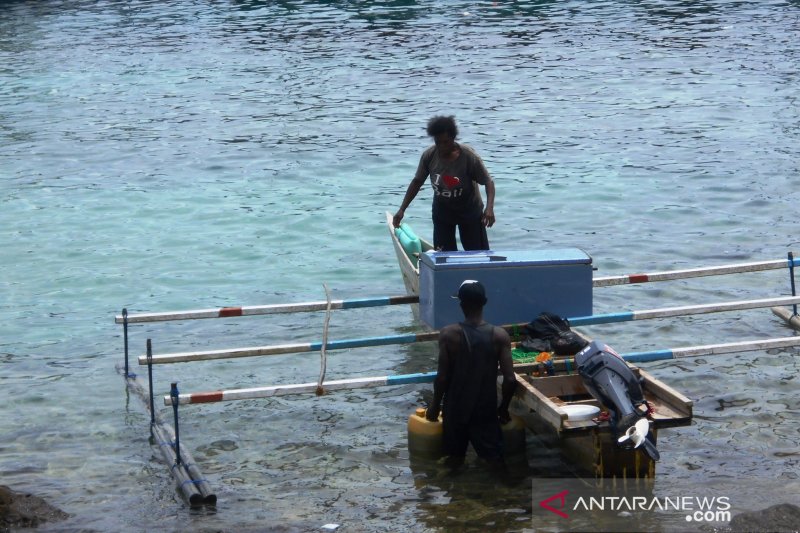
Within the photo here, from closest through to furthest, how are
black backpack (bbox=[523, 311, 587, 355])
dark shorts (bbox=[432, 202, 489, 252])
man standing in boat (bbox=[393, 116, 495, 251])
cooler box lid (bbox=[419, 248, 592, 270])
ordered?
1. black backpack (bbox=[523, 311, 587, 355])
2. cooler box lid (bbox=[419, 248, 592, 270])
3. man standing in boat (bbox=[393, 116, 495, 251])
4. dark shorts (bbox=[432, 202, 489, 252])

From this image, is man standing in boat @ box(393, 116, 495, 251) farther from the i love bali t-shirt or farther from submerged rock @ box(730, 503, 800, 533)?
submerged rock @ box(730, 503, 800, 533)

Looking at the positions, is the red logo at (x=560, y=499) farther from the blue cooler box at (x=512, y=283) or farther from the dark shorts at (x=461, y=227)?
the dark shorts at (x=461, y=227)

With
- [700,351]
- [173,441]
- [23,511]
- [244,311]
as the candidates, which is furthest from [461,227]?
[23,511]

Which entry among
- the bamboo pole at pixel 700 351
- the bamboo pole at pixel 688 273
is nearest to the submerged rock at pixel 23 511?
the bamboo pole at pixel 700 351

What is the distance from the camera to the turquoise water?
969 cm

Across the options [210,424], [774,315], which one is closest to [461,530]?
[210,424]

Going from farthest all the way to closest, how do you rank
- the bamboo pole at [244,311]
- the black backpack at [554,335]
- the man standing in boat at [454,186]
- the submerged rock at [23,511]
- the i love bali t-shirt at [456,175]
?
the i love bali t-shirt at [456,175]
the man standing in boat at [454,186]
the bamboo pole at [244,311]
the black backpack at [554,335]
the submerged rock at [23,511]

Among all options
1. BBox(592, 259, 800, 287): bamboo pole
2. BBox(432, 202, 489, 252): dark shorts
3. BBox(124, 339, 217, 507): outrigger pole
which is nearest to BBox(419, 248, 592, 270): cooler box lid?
BBox(592, 259, 800, 287): bamboo pole

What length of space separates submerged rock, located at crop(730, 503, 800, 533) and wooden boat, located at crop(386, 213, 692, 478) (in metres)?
0.78

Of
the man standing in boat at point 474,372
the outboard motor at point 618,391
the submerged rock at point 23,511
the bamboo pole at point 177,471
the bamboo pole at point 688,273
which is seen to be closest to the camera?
the outboard motor at point 618,391

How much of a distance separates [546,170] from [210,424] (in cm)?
1148

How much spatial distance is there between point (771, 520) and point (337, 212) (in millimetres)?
11828

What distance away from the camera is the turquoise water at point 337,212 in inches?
381

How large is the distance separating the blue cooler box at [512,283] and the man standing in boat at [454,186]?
4.53ft
